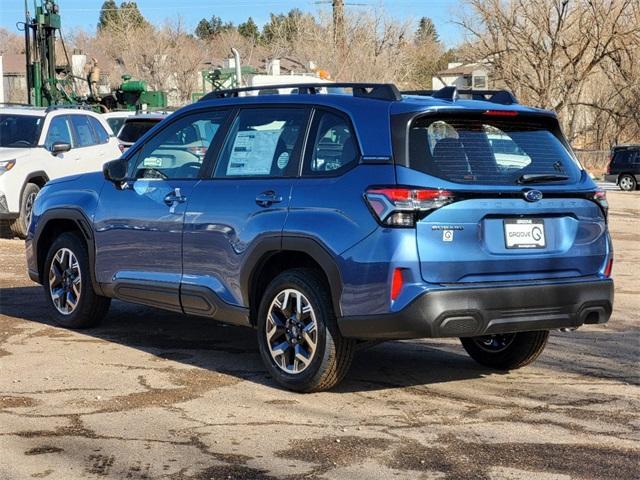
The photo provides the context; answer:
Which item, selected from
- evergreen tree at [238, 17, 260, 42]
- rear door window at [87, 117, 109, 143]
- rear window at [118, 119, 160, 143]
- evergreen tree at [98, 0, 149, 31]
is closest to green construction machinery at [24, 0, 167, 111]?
rear window at [118, 119, 160, 143]

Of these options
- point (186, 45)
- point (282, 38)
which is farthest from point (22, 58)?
point (282, 38)

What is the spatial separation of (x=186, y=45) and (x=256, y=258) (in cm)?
7517

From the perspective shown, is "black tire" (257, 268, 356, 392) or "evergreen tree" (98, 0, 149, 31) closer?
"black tire" (257, 268, 356, 392)

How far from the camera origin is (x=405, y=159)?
20.8 ft

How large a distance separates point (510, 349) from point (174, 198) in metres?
2.52

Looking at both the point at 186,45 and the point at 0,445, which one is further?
the point at 186,45

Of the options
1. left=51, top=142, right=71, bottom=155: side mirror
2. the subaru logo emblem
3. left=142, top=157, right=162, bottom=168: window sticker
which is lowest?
A: the subaru logo emblem

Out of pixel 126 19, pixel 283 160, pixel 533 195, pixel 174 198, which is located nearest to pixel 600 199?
pixel 533 195

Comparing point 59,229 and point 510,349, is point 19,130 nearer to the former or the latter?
point 59,229

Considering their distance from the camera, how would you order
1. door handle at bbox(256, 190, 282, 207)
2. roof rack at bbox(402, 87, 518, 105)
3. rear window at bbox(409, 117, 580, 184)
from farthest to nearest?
1. roof rack at bbox(402, 87, 518, 105)
2. door handle at bbox(256, 190, 282, 207)
3. rear window at bbox(409, 117, 580, 184)

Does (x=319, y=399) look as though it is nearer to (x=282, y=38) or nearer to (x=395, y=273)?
(x=395, y=273)

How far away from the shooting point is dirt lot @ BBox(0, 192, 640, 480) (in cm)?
535

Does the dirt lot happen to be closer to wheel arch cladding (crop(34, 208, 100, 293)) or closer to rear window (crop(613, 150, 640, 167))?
wheel arch cladding (crop(34, 208, 100, 293))

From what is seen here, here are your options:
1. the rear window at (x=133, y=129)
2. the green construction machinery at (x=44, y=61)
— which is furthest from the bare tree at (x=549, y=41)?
the rear window at (x=133, y=129)
